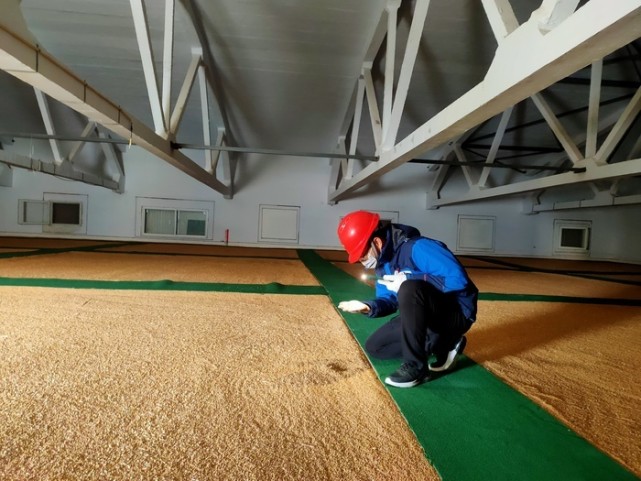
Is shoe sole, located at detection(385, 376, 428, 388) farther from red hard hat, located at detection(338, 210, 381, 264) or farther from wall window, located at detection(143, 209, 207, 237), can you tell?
wall window, located at detection(143, 209, 207, 237)

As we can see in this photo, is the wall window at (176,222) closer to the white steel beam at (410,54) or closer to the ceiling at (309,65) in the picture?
the ceiling at (309,65)

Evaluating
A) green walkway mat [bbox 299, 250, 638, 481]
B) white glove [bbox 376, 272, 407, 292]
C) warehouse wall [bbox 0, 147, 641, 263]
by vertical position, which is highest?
warehouse wall [bbox 0, 147, 641, 263]

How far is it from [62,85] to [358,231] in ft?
8.51

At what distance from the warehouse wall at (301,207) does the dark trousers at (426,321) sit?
913 cm

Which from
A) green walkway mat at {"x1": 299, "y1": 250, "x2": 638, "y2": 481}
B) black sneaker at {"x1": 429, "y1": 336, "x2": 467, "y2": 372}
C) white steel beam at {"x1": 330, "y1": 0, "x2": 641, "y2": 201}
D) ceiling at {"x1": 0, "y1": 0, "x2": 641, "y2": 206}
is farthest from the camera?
ceiling at {"x1": 0, "y1": 0, "x2": 641, "y2": 206}

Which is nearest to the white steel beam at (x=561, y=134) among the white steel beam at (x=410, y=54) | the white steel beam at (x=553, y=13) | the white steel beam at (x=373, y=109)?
the white steel beam at (x=373, y=109)

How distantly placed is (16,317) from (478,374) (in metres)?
2.91

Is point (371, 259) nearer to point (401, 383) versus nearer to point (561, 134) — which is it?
point (401, 383)

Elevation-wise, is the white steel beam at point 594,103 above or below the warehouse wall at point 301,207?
above

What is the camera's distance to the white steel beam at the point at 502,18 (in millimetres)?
2094

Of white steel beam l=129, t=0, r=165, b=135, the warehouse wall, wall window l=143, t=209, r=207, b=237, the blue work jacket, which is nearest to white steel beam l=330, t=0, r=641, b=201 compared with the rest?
the blue work jacket

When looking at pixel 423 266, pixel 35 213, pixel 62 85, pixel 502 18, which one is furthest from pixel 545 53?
pixel 35 213

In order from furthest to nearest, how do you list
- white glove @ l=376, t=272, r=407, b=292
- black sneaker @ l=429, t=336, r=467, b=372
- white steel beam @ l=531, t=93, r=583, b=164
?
white steel beam @ l=531, t=93, r=583, b=164 → black sneaker @ l=429, t=336, r=467, b=372 → white glove @ l=376, t=272, r=407, b=292

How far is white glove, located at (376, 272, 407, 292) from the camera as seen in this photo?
167 centimetres
